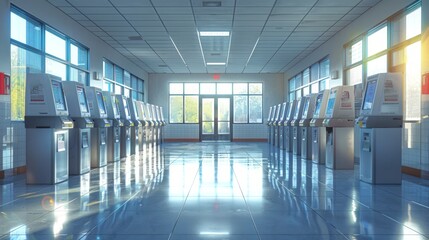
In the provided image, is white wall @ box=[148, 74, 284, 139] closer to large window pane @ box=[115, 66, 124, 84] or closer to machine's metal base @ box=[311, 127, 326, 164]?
large window pane @ box=[115, 66, 124, 84]

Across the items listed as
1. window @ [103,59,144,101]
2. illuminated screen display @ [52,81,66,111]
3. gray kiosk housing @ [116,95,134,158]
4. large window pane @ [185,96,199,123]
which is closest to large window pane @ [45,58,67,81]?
gray kiosk housing @ [116,95,134,158]

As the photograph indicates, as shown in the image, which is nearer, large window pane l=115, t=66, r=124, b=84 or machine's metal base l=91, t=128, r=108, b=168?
machine's metal base l=91, t=128, r=108, b=168

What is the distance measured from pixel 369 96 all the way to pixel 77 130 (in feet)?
16.0

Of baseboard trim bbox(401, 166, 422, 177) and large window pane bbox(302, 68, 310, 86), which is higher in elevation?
large window pane bbox(302, 68, 310, 86)

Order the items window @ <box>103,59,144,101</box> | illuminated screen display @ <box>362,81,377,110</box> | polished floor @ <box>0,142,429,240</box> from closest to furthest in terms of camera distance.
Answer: polished floor @ <box>0,142,429,240</box>
illuminated screen display @ <box>362,81,377,110</box>
window @ <box>103,59,144,101</box>

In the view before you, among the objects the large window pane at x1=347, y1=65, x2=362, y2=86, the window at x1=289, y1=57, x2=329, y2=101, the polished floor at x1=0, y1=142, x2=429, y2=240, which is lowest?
the polished floor at x1=0, y1=142, x2=429, y2=240

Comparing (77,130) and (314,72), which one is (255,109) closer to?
(314,72)

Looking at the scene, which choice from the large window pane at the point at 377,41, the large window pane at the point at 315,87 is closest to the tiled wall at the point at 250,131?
the large window pane at the point at 315,87

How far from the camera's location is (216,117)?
1959cm

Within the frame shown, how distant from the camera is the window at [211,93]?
19344mm

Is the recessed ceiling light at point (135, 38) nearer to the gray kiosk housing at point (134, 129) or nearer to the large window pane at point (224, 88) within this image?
the gray kiosk housing at point (134, 129)

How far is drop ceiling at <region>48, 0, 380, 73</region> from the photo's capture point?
8.08 meters

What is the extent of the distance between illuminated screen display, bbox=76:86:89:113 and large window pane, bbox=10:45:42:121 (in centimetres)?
107

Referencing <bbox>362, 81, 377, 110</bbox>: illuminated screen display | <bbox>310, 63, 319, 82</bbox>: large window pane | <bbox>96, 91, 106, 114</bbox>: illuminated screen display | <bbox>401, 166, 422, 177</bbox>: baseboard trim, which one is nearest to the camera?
<bbox>362, 81, 377, 110</bbox>: illuminated screen display
